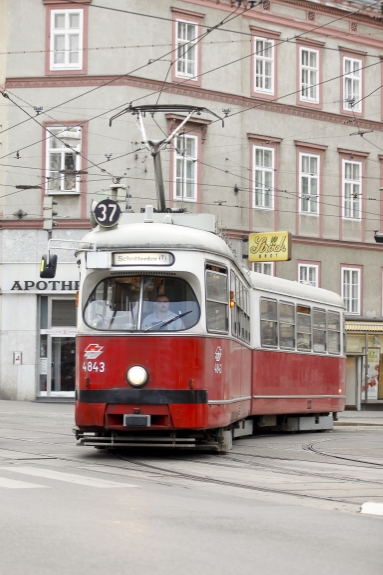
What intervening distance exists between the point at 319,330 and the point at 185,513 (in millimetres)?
15263

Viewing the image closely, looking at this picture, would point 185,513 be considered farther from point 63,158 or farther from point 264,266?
point 264,266

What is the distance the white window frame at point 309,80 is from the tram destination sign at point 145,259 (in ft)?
87.7

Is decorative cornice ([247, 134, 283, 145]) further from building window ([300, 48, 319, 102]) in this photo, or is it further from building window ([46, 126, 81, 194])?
building window ([46, 126, 81, 194])

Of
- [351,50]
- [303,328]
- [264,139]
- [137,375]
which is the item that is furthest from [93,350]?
[351,50]

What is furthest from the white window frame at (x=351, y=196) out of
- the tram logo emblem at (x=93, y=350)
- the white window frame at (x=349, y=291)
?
the tram logo emblem at (x=93, y=350)

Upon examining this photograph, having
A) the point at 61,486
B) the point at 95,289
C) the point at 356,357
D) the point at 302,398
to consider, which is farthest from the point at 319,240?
the point at 61,486

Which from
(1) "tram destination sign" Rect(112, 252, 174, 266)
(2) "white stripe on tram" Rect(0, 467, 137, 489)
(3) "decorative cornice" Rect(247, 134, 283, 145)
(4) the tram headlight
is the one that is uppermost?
(3) "decorative cornice" Rect(247, 134, 283, 145)

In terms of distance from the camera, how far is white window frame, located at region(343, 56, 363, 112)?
4203 centimetres

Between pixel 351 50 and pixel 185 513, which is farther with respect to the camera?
pixel 351 50

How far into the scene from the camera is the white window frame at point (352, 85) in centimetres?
4203

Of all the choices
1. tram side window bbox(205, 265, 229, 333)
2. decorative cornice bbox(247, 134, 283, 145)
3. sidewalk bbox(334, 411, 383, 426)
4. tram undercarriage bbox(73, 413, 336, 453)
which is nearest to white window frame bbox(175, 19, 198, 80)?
decorative cornice bbox(247, 134, 283, 145)

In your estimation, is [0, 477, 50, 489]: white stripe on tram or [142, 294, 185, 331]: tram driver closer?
[0, 477, 50, 489]: white stripe on tram

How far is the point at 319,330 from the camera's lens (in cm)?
2447

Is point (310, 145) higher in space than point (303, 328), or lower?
higher
